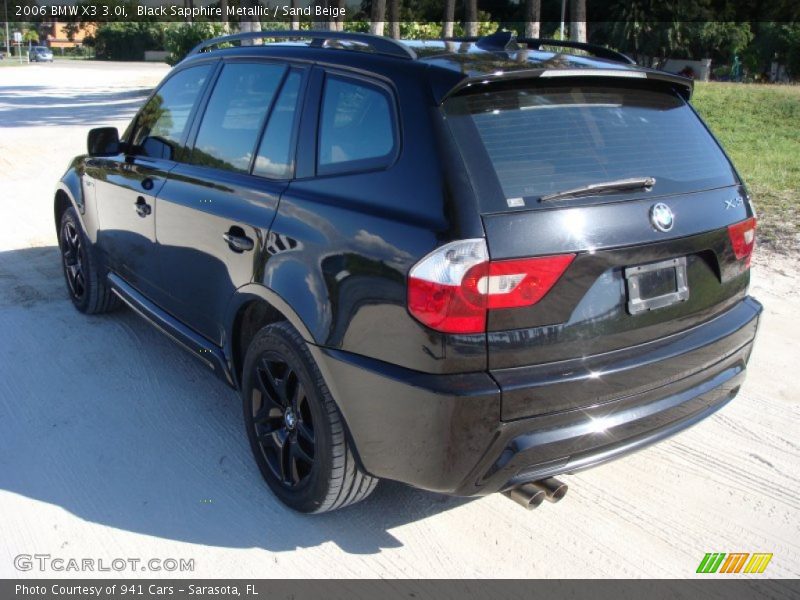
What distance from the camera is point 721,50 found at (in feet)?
147

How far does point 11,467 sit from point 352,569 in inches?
68.7

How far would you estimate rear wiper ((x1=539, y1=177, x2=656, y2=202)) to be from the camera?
2596 millimetres

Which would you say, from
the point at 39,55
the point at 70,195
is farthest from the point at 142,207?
the point at 39,55

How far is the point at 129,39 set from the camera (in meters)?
72.0

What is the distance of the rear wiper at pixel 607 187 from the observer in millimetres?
2596

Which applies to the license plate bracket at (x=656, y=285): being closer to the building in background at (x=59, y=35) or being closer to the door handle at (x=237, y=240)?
the door handle at (x=237, y=240)

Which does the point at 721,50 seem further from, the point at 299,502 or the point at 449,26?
the point at 299,502

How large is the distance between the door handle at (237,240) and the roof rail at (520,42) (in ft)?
4.08

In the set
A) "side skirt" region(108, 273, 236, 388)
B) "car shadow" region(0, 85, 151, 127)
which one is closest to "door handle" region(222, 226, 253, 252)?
"side skirt" region(108, 273, 236, 388)

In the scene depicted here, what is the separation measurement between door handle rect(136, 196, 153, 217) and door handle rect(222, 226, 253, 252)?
0.94 m

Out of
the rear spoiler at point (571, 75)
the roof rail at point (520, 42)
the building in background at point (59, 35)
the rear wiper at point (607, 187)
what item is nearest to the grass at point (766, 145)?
the roof rail at point (520, 42)

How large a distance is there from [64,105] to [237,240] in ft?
73.4

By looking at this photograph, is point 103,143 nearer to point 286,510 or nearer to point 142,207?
point 142,207

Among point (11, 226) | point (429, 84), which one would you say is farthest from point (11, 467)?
point (11, 226)
